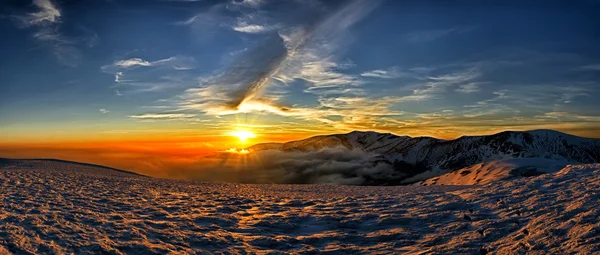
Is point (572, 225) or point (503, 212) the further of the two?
point (503, 212)

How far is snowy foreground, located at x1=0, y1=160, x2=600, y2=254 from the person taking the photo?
33.8 feet

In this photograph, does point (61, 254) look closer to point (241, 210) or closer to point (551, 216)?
point (241, 210)

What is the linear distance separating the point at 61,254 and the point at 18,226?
3615mm

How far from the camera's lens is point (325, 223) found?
47.4ft

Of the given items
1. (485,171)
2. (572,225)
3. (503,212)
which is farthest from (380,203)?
(485,171)

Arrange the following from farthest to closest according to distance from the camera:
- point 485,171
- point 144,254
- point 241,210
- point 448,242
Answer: point 485,171 < point 241,210 < point 448,242 < point 144,254

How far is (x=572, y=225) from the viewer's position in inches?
412

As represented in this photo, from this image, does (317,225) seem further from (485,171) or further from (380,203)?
(485,171)

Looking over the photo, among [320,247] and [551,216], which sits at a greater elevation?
[551,216]

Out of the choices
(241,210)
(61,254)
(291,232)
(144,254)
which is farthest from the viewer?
(241,210)

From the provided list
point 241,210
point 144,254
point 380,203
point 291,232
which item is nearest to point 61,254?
point 144,254

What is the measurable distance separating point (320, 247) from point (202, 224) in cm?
481

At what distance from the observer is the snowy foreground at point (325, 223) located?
1029 cm

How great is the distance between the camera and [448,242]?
11.3m
